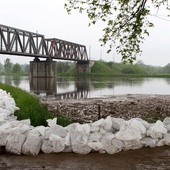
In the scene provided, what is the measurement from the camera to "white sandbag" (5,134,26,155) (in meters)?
7.16

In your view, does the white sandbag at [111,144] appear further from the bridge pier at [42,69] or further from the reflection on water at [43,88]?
the bridge pier at [42,69]

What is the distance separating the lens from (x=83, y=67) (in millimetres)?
120812

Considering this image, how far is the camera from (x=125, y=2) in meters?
13.0

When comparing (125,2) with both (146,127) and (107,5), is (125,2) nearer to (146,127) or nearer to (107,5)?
(107,5)

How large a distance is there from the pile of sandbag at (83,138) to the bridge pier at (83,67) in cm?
10998

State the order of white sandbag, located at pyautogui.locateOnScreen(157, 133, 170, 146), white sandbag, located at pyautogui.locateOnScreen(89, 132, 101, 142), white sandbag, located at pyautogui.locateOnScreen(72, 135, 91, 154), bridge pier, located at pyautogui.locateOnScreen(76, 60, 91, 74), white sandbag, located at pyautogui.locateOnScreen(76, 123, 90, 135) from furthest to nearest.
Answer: bridge pier, located at pyautogui.locateOnScreen(76, 60, 91, 74)
white sandbag, located at pyautogui.locateOnScreen(157, 133, 170, 146)
white sandbag, located at pyautogui.locateOnScreen(76, 123, 90, 135)
white sandbag, located at pyautogui.locateOnScreen(89, 132, 101, 142)
white sandbag, located at pyautogui.locateOnScreen(72, 135, 91, 154)

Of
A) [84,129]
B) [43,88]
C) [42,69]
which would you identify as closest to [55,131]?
[84,129]

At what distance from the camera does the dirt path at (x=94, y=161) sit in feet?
20.9

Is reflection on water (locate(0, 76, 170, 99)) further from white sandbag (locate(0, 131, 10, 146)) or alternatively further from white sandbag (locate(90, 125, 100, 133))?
white sandbag (locate(0, 131, 10, 146))

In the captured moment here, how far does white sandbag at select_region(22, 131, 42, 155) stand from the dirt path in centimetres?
13

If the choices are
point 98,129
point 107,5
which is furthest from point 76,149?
point 107,5

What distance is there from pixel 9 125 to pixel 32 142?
3.11 feet

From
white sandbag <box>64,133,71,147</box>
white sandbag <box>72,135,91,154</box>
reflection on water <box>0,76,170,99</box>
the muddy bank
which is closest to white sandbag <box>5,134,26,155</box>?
white sandbag <box>64,133,71,147</box>

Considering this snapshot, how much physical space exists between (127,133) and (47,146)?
176cm
